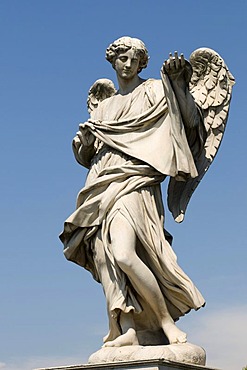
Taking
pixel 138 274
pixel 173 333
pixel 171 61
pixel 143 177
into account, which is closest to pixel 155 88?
pixel 171 61

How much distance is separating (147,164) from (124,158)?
0.89 ft

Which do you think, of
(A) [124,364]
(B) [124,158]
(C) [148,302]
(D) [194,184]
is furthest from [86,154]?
(A) [124,364]

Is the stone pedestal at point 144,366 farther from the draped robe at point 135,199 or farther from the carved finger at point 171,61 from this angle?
the carved finger at point 171,61

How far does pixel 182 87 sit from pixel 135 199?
1287mm

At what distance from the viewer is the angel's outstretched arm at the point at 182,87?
9.40 meters

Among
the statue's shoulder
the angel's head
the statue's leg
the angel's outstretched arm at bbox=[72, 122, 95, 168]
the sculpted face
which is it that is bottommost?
the statue's leg

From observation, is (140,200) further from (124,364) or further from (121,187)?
(124,364)

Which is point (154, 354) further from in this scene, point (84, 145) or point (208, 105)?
point (208, 105)

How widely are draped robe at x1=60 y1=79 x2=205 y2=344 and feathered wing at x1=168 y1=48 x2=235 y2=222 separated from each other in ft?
1.18

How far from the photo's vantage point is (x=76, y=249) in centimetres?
974

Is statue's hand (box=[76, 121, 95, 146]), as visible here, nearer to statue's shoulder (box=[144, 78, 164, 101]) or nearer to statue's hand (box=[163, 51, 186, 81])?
statue's shoulder (box=[144, 78, 164, 101])

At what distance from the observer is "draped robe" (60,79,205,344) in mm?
9312

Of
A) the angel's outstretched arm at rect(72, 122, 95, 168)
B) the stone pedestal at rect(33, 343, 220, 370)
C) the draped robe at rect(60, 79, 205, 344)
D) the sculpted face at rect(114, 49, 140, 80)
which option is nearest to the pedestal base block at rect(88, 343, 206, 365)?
the stone pedestal at rect(33, 343, 220, 370)

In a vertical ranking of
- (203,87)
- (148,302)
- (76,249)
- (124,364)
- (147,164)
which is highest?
(203,87)
